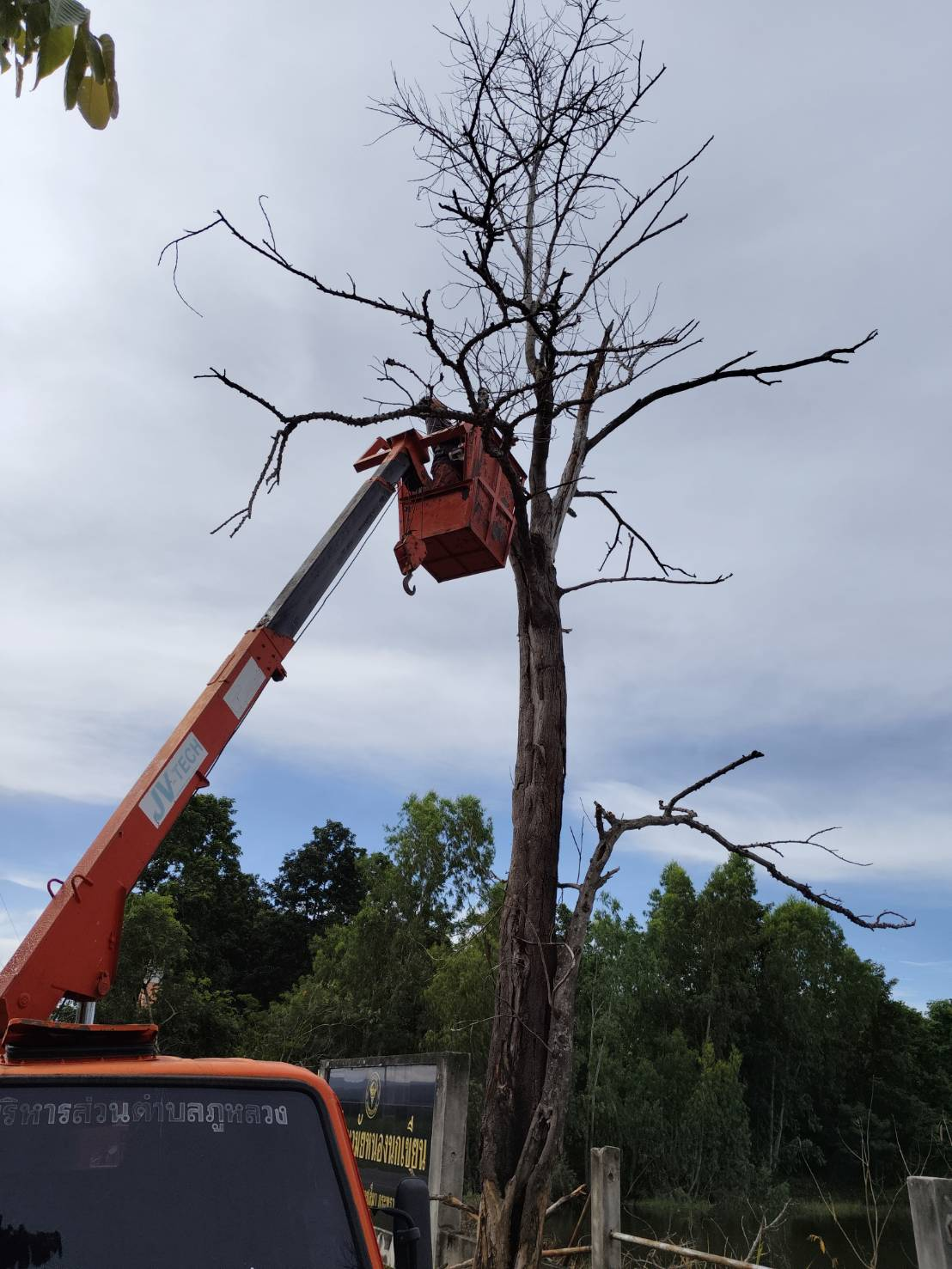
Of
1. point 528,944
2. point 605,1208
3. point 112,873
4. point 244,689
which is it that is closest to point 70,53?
point 112,873

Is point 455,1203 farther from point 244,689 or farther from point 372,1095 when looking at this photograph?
point 244,689

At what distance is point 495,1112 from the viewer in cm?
561

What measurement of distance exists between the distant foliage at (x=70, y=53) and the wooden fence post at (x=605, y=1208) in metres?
5.78

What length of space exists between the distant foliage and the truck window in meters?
2.64

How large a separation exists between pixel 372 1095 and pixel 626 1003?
31.7 meters

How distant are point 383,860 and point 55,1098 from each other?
33.3 m

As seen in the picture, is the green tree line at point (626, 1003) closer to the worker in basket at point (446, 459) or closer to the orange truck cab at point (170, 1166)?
the worker in basket at point (446, 459)

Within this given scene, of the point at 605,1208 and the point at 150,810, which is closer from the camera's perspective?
the point at 150,810

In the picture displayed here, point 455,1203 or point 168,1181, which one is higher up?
point 168,1181

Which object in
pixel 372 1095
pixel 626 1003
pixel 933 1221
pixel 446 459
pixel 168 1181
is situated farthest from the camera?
pixel 626 1003

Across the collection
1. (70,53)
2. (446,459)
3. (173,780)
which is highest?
(446,459)

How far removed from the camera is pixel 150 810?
518 cm

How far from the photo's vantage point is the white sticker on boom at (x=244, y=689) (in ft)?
19.2

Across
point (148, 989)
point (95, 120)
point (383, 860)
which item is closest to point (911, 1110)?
point (383, 860)
